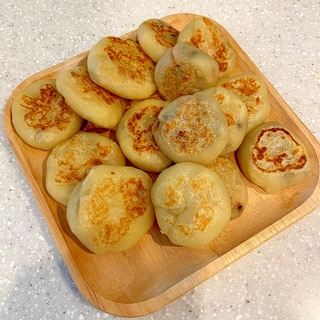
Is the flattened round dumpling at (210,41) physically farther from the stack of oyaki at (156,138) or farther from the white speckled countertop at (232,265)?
the white speckled countertop at (232,265)

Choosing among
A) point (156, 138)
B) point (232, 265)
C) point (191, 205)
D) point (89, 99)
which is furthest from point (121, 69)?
point (232, 265)

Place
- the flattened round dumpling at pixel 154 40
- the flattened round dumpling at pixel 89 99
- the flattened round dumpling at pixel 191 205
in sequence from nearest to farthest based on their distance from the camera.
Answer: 1. the flattened round dumpling at pixel 191 205
2. the flattened round dumpling at pixel 89 99
3. the flattened round dumpling at pixel 154 40

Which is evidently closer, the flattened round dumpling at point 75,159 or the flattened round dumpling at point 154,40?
the flattened round dumpling at point 75,159

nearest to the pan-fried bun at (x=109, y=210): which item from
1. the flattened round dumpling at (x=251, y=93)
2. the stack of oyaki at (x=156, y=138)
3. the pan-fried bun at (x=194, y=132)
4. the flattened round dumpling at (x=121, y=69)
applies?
the stack of oyaki at (x=156, y=138)

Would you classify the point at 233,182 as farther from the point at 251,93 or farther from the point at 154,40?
the point at 154,40

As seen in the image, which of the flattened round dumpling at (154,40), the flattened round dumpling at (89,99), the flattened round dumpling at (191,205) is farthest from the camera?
the flattened round dumpling at (154,40)

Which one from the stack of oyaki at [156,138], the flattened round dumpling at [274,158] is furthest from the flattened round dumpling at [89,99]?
the flattened round dumpling at [274,158]

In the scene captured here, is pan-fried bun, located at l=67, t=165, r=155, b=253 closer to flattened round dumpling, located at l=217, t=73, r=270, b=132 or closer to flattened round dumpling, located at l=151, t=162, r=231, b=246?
flattened round dumpling, located at l=151, t=162, r=231, b=246

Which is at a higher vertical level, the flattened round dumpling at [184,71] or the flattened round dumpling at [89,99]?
the flattened round dumpling at [184,71]

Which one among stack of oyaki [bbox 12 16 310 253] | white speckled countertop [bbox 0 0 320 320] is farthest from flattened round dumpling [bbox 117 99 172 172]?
white speckled countertop [bbox 0 0 320 320]
